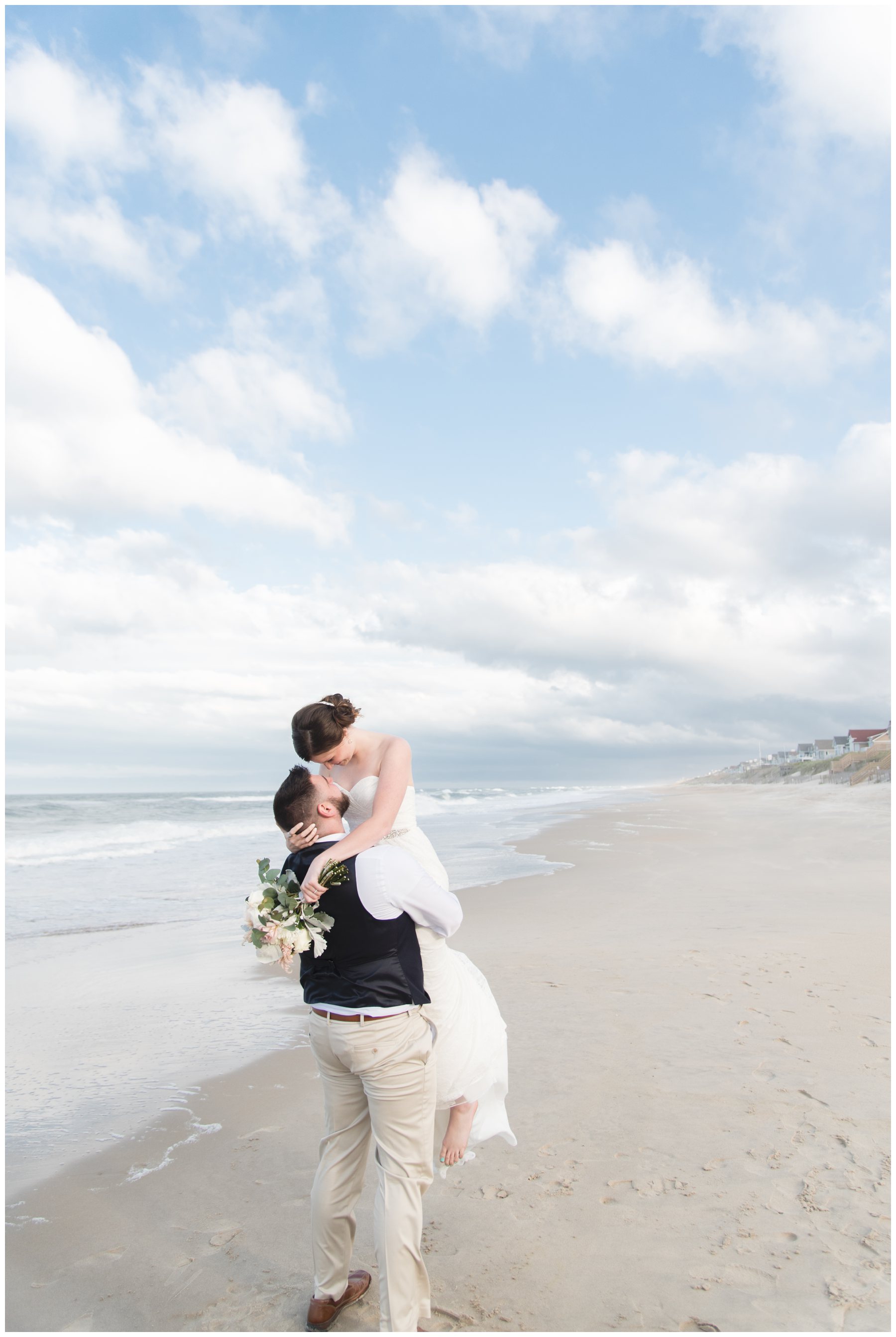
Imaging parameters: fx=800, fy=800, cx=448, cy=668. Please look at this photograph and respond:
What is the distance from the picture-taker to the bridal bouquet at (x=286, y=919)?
284 cm

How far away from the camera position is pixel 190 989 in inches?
320

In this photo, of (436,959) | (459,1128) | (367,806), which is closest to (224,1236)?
(459,1128)

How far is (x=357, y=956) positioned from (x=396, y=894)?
0.30m

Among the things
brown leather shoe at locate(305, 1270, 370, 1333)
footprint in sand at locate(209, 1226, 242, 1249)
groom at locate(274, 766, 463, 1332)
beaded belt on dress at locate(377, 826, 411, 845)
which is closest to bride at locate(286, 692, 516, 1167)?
beaded belt on dress at locate(377, 826, 411, 845)

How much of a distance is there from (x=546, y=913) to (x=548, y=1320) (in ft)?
27.0

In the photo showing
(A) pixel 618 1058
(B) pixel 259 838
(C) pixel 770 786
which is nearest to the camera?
(A) pixel 618 1058

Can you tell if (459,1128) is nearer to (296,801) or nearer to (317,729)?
(296,801)

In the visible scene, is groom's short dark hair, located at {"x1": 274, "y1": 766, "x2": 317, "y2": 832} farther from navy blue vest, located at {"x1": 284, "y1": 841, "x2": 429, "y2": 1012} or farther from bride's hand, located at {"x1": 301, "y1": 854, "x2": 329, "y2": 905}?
bride's hand, located at {"x1": 301, "y1": 854, "x2": 329, "y2": 905}

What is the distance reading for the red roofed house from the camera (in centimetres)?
9794

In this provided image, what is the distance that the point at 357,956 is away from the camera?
295 cm

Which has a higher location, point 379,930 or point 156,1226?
point 379,930

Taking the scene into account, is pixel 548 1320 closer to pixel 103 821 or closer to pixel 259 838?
pixel 259 838

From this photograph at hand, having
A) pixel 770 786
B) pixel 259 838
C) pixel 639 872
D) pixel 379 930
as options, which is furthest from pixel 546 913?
pixel 770 786

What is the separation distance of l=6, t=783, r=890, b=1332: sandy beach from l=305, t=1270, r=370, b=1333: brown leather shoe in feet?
0.17
